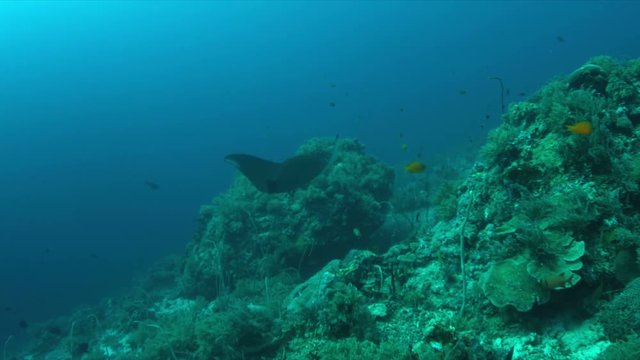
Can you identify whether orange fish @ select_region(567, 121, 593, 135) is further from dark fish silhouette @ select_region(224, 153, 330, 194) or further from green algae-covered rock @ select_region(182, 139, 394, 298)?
dark fish silhouette @ select_region(224, 153, 330, 194)

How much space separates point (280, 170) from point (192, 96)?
463 feet

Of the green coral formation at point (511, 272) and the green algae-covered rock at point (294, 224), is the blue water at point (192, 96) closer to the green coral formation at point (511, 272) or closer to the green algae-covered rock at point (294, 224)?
the green algae-covered rock at point (294, 224)

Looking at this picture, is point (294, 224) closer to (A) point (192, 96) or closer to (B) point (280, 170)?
(B) point (280, 170)

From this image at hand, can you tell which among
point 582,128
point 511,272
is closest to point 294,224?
point 511,272

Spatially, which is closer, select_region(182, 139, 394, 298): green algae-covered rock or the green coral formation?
the green coral formation

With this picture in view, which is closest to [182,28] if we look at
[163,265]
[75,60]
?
[75,60]

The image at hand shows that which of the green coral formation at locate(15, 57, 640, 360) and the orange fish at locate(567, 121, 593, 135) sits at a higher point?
the orange fish at locate(567, 121, 593, 135)

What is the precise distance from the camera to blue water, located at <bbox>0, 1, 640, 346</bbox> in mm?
50000

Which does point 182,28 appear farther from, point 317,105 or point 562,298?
point 562,298

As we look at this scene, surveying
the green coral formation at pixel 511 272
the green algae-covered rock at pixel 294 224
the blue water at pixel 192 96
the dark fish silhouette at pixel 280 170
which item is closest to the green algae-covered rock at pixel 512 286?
the green coral formation at pixel 511 272

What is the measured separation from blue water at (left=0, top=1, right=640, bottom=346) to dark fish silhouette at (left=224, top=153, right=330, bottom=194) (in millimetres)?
6969

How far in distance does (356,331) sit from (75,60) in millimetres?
143360

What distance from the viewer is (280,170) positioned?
10406mm

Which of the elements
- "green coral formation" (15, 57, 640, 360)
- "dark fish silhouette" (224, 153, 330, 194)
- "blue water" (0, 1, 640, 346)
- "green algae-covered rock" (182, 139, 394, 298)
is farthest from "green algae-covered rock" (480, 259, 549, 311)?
"blue water" (0, 1, 640, 346)
